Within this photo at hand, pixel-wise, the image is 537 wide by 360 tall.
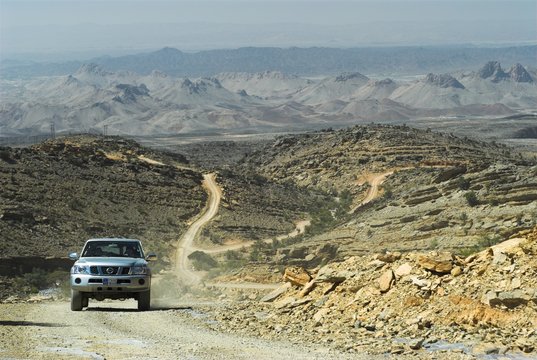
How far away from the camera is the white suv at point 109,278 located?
72.7 feet

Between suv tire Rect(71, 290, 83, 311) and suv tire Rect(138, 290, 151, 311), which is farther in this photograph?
suv tire Rect(138, 290, 151, 311)

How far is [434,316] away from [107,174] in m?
52.4

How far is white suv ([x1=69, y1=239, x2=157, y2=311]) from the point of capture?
22156 mm

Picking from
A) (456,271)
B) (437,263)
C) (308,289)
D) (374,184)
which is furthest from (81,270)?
(374,184)

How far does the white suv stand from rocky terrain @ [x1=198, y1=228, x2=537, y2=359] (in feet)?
Result: 6.60

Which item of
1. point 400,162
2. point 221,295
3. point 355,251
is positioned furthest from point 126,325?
point 400,162

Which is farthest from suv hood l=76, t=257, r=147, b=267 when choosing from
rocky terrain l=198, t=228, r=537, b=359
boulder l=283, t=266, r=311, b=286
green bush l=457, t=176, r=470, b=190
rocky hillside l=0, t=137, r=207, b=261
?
green bush l=457, t=176, r=470, b=190

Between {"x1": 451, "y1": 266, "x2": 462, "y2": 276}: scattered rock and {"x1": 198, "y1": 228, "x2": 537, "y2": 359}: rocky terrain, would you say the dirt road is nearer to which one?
{"x1": 198, "y1": 228, "x2": 537, "y2": 359}: rocky terrain

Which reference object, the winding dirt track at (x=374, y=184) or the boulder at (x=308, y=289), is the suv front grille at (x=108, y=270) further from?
the winding dirt track at (x=374, y=184)

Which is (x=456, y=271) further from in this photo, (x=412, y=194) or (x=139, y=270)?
(x=412, y=194)

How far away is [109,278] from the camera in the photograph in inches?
870

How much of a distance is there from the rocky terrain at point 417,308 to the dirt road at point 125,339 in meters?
0.75

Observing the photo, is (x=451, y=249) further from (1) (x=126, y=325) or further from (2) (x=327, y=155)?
(2) (x=327, y=155)

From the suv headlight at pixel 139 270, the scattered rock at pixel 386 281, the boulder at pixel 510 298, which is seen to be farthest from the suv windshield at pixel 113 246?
the boulder at pixel 510 298
